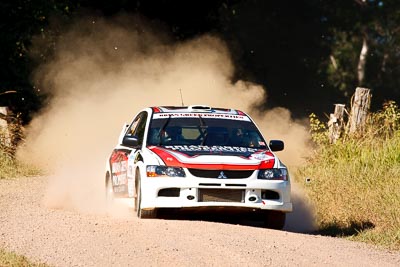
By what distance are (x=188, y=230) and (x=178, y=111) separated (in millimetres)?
3277

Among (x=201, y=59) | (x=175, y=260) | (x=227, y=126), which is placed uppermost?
(x=201, y=59)

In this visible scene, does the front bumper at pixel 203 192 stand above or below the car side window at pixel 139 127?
below

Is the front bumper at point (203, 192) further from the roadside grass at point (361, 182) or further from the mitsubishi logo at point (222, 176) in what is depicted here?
the roadside grass at point (361, 182)

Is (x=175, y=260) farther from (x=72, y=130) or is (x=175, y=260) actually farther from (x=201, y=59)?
(x=201, y=59)

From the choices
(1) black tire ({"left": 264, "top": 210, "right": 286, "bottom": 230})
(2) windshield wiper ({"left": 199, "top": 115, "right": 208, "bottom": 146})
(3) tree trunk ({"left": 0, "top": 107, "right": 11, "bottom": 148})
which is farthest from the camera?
(3) tree trunk ({"left": 0, "top": 107, "right": 11, "bottom": 148})

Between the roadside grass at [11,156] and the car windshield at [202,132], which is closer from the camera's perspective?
the car windshield at [202,132]

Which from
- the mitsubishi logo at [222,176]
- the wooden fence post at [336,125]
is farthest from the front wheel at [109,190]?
the wooden fence post at [336,125]

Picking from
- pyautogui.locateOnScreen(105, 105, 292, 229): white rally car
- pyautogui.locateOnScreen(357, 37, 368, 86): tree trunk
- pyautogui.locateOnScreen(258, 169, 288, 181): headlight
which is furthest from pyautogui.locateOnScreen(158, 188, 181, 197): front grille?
pyautogui.locateOnScreen(357, 37, 368, 86): tree trunk

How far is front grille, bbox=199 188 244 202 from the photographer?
1395 centimetres

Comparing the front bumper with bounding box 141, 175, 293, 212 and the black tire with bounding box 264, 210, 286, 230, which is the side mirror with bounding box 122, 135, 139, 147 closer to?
the front bumper with bounding box 141, 175, 293, 212

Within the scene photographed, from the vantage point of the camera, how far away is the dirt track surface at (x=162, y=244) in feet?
37.8

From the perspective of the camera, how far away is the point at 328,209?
16.9 metres

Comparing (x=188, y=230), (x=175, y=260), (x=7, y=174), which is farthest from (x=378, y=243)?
(x=7, y=174)

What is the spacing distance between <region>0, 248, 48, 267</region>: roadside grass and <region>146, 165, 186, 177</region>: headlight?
2.90 meters
